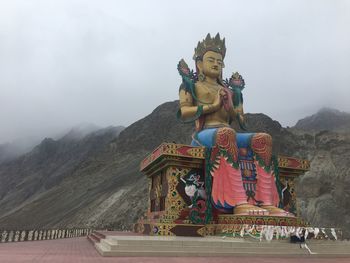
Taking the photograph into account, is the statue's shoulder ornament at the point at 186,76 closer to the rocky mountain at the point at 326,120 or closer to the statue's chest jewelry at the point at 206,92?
the statue's chest jewelry at the point at 206,92

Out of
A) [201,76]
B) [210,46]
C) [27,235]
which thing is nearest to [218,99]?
[201,76]

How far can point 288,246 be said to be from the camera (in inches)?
427

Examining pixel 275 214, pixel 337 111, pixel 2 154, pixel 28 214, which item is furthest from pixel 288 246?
pixel 2 154

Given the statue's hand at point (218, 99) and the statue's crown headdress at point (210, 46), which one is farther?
the statue's crown headdress at point (210, 46)

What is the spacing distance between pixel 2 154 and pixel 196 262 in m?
137

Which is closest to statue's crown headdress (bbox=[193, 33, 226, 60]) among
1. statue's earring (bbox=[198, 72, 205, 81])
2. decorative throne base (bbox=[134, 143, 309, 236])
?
statue's earring (bbox=[198, 72, 205, 81])

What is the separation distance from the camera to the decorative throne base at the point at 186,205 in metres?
12.7

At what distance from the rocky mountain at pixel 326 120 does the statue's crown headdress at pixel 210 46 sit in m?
91.0

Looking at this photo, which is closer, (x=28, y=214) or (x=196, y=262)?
(x=196, y=262)

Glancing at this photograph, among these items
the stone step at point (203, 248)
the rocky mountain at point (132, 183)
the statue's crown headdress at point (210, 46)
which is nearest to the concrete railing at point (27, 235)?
the stone step at point (203, 248)

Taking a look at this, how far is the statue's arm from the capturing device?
53.9ft

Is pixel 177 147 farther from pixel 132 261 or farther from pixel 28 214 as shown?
pixel 28 214

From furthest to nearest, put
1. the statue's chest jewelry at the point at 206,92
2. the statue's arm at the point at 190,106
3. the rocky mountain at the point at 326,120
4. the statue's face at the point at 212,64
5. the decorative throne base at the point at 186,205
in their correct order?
the rocky mountain at the point at 326,120 < the statue's face at the point at 212,64 < the statue's chest jewelry at the point at 206,92 < the statue's arm at the point at 190,106 < the decorative throne base at the point at 186,205

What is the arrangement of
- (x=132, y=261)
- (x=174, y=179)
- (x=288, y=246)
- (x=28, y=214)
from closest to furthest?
(x=132, y=261) < (x=288, y=246) < (x=174, y=179) < (x=28, y=214)
